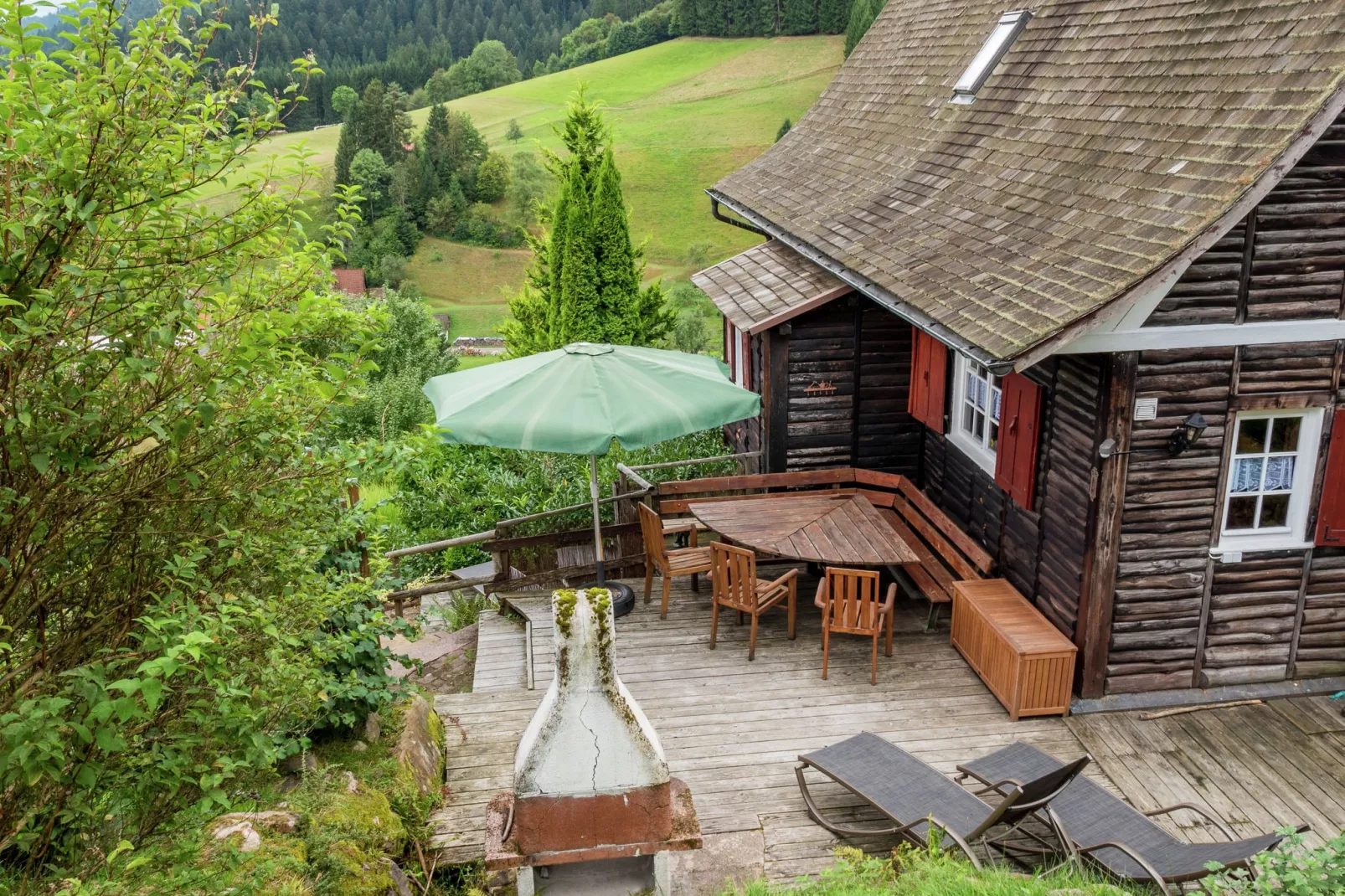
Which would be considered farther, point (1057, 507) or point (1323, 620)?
point (1057, 507)

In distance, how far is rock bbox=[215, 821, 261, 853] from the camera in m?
4.59

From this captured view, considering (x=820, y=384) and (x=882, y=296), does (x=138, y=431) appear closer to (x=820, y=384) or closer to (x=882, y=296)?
(x=882, y=296)

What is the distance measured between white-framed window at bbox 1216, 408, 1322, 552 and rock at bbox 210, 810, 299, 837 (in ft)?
20.9

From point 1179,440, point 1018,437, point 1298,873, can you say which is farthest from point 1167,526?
point 1298,873

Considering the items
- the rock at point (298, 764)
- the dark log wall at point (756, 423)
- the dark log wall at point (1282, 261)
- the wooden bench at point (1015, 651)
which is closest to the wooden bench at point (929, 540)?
the wooden bench at point (1015, 651)

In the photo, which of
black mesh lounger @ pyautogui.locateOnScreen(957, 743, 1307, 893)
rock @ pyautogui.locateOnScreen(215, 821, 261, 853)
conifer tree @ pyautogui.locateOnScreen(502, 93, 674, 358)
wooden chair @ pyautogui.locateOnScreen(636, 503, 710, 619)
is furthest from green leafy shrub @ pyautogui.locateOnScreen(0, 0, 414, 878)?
conifer tree @ pyautogui.locateOnScreen(502, 93, 674, 358)

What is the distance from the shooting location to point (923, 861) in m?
5.12

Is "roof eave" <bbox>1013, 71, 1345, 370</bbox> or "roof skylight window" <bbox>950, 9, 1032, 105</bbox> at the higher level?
"roof skylight window" <bbox>950, 9, 1032, 105</bbox>

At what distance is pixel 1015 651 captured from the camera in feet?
24.7

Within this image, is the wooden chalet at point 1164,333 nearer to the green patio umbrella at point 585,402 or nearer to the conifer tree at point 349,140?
the green patio umbrella at point 585,402

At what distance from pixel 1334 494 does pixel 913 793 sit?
389 centimetres

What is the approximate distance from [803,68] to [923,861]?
82642 millimetres

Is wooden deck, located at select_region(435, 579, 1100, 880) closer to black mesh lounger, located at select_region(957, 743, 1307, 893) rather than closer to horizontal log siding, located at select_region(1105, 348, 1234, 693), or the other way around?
black mesh lounger, located at select_region(957, 743, 1307, 893)

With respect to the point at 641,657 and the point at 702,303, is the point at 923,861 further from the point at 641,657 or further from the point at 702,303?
the point at 702,303
